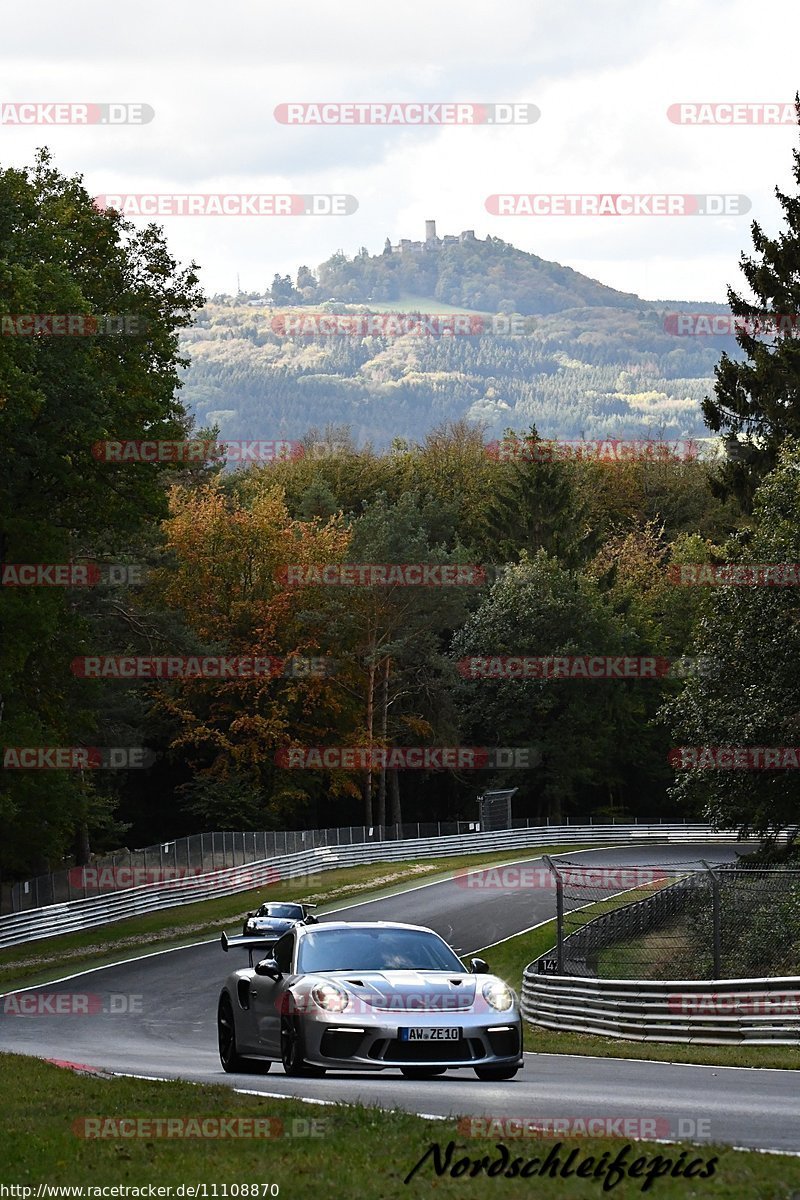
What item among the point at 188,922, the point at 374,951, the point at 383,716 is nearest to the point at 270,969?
the point at 374,951

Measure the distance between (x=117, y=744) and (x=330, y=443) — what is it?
6222cm

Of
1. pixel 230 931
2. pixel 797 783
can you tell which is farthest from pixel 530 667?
pixel 797 783

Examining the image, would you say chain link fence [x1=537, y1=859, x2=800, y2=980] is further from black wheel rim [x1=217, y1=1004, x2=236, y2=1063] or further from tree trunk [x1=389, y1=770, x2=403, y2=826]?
tree trunk [x1=389, y1=770, x2=403, y2=826]

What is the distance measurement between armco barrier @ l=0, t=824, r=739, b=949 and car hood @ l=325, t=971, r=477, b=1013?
28.7m

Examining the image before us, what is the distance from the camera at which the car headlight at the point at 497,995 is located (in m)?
13.0

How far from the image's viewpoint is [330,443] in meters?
120

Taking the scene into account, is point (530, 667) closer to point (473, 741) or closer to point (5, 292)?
point (473, 741)

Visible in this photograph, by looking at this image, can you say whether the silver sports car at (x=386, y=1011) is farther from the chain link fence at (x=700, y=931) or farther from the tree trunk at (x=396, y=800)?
the tree trunk at (x=396, y=800)

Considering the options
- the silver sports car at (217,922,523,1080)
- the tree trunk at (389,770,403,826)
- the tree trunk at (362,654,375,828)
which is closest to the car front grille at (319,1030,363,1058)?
the silver sports car at (217,922,523,1080)

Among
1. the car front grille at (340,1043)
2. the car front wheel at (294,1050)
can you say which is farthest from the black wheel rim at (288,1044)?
the car front grille at (340,1043)

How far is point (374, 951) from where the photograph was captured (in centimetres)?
1389

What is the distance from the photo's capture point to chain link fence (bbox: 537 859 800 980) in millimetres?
20000

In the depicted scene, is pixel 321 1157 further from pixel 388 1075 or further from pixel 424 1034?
pixel 388 1075

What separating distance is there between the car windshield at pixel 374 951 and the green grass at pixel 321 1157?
259 cm
